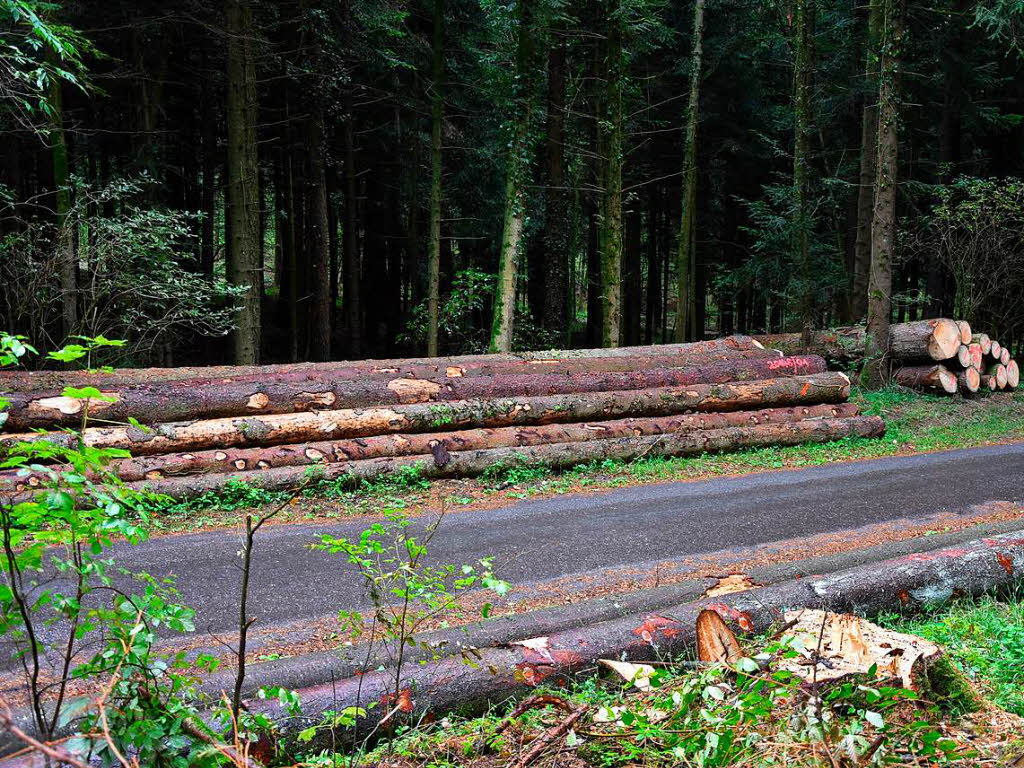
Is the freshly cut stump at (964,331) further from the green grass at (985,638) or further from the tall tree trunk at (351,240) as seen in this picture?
the tall tree trunk at (351,240)

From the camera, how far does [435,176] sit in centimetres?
1720

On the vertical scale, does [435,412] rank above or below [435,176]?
below

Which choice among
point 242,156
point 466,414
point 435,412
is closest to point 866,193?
point 466,414

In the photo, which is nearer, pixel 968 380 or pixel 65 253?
pixel 65 253

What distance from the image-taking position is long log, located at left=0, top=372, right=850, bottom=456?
8.46m

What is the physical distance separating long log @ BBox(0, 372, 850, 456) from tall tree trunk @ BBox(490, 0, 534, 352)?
4.47 m

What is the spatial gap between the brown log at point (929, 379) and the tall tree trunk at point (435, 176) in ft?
36.8

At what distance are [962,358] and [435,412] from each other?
40.2 feet

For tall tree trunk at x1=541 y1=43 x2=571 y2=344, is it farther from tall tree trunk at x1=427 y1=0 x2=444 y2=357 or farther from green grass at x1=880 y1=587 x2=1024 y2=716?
green grass at x1=880 y1=587 x2=1024 y2=716

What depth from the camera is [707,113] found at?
82.3ft

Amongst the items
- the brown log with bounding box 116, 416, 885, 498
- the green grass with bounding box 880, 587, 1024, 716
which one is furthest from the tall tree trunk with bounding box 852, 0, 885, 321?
the green grass with bounding box 880, 587, 1024, 716

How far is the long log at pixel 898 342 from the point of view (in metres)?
14.7

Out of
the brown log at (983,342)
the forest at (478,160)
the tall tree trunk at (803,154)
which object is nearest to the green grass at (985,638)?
the forest at (478,160)

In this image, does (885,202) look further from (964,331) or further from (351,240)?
(351,240)
